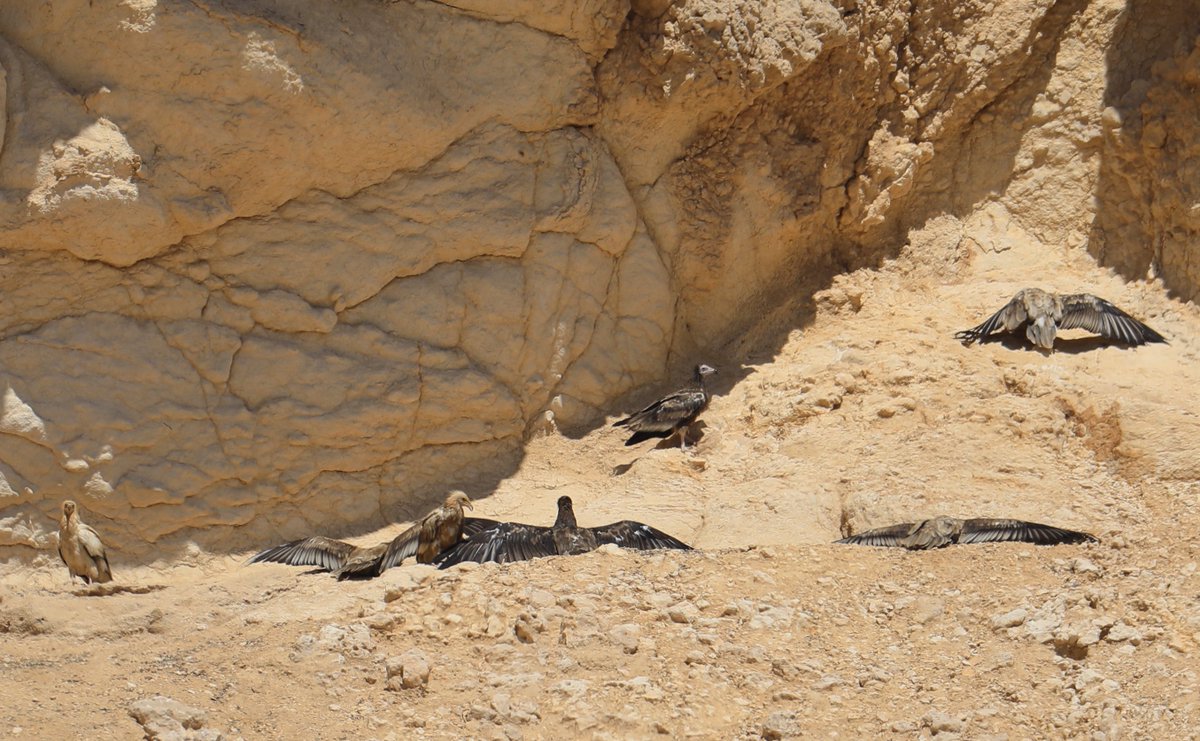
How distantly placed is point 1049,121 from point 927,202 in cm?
112

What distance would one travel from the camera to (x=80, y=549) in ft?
29.8

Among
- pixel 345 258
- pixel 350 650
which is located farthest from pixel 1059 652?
pixel 345 258

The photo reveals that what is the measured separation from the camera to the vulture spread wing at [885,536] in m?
8.95

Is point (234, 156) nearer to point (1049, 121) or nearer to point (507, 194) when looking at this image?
point (507, 194)

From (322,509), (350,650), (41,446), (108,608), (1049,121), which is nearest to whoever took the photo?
(350,650)

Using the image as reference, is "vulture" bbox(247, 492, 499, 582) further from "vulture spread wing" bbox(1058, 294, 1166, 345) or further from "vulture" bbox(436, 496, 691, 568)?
"vulture spread wing" bbox(1058, 294, 1166, 345)

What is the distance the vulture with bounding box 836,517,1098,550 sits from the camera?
→ 878 centimetres

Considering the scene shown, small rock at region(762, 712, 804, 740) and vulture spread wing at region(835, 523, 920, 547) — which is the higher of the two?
vulture spread wing at region(835, 523, 920, 547)

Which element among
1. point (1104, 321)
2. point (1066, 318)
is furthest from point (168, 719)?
point (1104, 321)

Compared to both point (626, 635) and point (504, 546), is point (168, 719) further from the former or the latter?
point (504, 546)

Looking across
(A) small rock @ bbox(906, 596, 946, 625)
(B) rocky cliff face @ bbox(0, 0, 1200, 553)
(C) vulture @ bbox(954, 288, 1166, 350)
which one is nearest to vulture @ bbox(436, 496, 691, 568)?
(B) rocky cliff face @ bbox(0, 0, 1200, 553)

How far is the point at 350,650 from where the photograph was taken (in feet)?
24.6

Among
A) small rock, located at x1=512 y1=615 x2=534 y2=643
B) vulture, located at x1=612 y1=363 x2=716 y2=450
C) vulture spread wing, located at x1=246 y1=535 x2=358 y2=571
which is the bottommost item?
vulture spread wing, located at x1=246 y1=535 x2=358 y2=571

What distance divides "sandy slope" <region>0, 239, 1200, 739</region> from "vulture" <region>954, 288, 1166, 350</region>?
156mm
